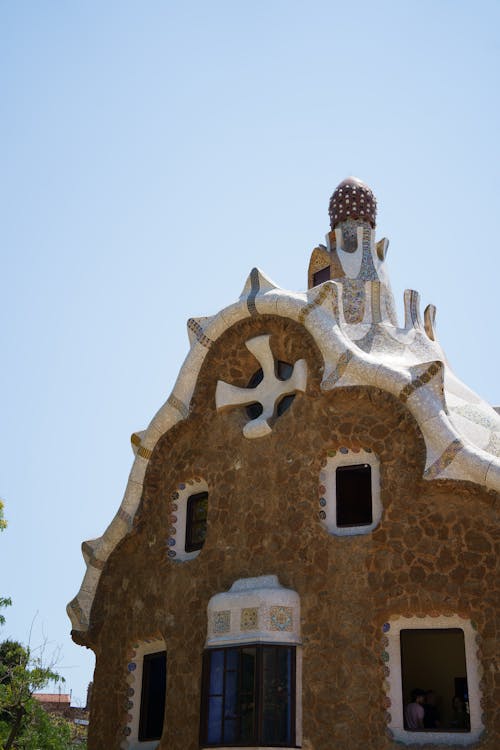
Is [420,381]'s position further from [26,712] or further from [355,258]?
[26,712]

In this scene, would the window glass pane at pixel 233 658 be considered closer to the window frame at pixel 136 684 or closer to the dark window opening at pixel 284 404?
the window frame at pixel 136 684

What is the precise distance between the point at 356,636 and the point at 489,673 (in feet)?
4.59

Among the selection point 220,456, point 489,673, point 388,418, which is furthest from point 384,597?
point 220,456

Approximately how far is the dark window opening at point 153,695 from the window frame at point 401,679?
123 inches

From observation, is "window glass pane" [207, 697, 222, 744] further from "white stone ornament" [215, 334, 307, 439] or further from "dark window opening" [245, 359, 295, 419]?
"dark window opening" [245, 359, 295, 419]

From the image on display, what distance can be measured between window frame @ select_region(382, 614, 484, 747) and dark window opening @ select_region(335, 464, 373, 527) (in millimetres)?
1255

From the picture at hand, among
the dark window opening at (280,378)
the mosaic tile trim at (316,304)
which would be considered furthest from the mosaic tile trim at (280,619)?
the mosaic tile trim at (316,304)

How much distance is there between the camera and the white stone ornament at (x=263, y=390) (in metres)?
10.8

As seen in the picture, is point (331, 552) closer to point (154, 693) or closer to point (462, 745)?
point (462, 745)

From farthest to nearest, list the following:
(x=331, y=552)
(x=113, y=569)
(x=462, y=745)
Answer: (x=113, y=569)
(x=331, y=552)
(x=462, y=745)

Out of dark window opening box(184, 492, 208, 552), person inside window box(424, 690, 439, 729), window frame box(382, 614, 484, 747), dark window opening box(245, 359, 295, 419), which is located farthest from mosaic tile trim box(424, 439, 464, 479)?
dark window opening box(184, 492, 208, 552)

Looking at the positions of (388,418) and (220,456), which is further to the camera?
(220,456)

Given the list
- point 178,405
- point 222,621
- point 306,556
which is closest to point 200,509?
point 178,405

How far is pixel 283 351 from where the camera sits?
449 inches
